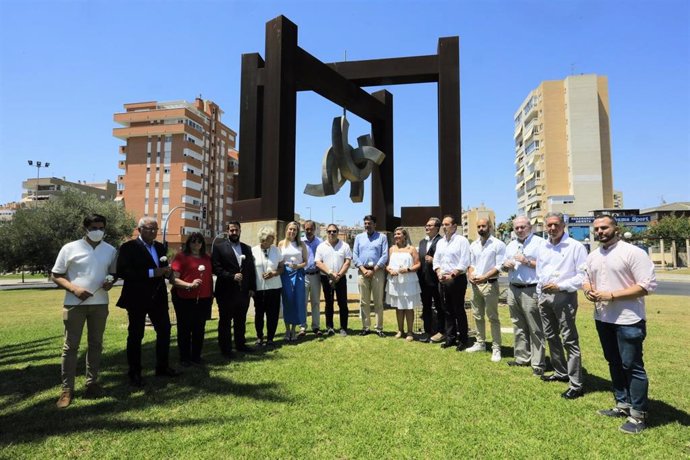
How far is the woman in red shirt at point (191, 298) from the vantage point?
16.9ft

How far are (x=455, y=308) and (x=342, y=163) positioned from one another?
19.1 ft

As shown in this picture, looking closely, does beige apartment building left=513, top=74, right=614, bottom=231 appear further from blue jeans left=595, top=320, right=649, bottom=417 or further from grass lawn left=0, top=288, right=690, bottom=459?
blue jeans left=595, top=320, right=649, bottom=417

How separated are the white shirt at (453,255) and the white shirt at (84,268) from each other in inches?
176

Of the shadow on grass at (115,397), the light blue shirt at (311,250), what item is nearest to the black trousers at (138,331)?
the shadow on grass at (115,397)

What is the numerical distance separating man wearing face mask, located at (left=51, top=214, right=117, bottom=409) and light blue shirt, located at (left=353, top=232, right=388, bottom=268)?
3890 mm

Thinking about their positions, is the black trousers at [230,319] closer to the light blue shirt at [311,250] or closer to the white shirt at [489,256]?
the light blue shirt at [311,250]

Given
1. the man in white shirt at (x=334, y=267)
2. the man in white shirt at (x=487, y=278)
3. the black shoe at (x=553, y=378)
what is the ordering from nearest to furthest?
the black shoe at (x=553, y=378)
the man in white shirt at (x=487, y=278)
the man in white shirt at (x=334, y=267)

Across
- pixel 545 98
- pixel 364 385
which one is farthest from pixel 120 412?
pixel 545 98

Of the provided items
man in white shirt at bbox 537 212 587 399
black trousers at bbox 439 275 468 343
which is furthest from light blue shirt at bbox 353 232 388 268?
man in white shirt at bbox 537 212 587 399

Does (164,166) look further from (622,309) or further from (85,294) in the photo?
(622,309)

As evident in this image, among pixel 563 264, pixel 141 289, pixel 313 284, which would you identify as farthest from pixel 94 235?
pixel 563 264

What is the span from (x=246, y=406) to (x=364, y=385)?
4.11 ft

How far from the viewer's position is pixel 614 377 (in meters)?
3.66

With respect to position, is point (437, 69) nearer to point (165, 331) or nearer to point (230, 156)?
point (165, 331)
